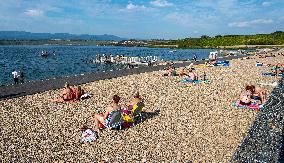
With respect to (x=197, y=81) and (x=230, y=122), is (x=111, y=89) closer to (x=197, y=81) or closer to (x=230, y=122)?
(x=197, y=81)

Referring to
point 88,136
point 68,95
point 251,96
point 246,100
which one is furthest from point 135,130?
point 251,96

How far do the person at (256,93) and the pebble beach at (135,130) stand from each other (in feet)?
3.57

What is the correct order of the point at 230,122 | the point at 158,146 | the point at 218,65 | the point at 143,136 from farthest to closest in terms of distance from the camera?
the point at 218,65 → the point at 230,122 → the point at 143,136 → the point at 158,146

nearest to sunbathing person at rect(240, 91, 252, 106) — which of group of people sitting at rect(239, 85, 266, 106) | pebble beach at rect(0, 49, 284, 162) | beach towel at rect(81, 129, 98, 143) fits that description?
group of people sitting at rect(239, 85, 266, 106)

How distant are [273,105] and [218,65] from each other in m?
31.2

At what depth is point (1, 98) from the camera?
16109 millimetres

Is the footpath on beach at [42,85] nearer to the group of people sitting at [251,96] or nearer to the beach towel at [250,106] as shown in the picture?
the beach towel at [250,106]

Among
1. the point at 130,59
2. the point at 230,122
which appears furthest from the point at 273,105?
the point at 130,59

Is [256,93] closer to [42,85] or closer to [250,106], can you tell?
[250,106]

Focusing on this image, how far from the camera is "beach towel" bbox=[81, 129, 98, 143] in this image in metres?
9.79

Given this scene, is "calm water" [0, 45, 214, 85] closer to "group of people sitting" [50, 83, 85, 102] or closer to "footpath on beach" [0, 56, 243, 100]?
"footpath on beach" [0, 56, 243, 100]

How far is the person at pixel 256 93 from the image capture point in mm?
14297

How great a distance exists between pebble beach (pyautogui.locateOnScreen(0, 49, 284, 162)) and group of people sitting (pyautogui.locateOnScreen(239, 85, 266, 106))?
598mm

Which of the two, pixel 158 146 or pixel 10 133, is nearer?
pixel 158 146
